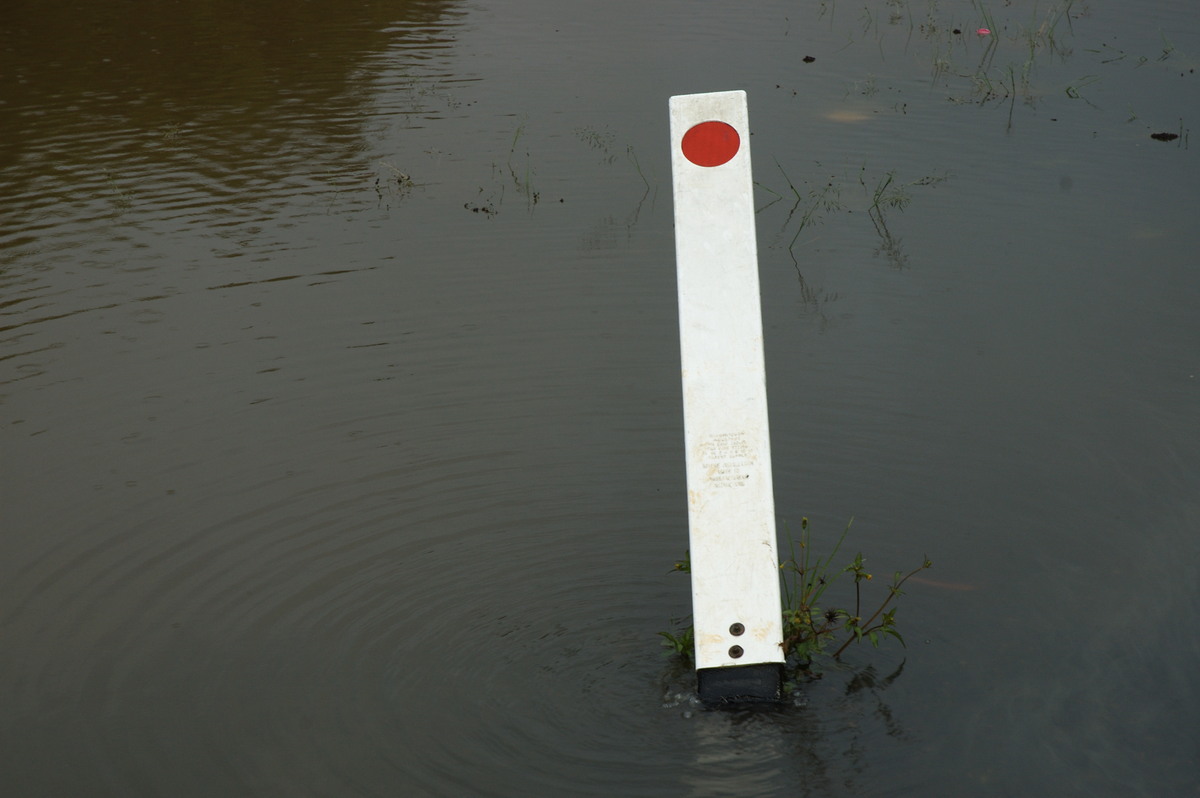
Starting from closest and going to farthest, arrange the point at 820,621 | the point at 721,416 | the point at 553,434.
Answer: the point at 721,416, the point at 820,621, the point at 553,434

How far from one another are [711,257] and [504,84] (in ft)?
23.5

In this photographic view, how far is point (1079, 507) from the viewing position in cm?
430

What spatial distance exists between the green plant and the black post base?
93mm

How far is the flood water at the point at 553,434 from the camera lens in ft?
11.0

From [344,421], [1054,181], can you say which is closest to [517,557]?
[344,421]

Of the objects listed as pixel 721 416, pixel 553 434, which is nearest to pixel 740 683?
pixel 721 416

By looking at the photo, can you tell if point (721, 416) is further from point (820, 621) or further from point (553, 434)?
point (553, 434)

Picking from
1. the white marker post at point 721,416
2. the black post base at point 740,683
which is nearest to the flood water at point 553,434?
the black post base at point 740,683

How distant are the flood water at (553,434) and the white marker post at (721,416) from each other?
285mm

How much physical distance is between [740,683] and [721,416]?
0.72 meters

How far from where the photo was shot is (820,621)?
3713 mm

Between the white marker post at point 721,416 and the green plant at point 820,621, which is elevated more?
the white marker post at point 721,416

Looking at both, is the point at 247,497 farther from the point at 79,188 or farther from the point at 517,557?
the point at 79,188

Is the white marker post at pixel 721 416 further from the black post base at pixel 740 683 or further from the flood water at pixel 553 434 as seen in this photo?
the flood water at pixel 553 434
